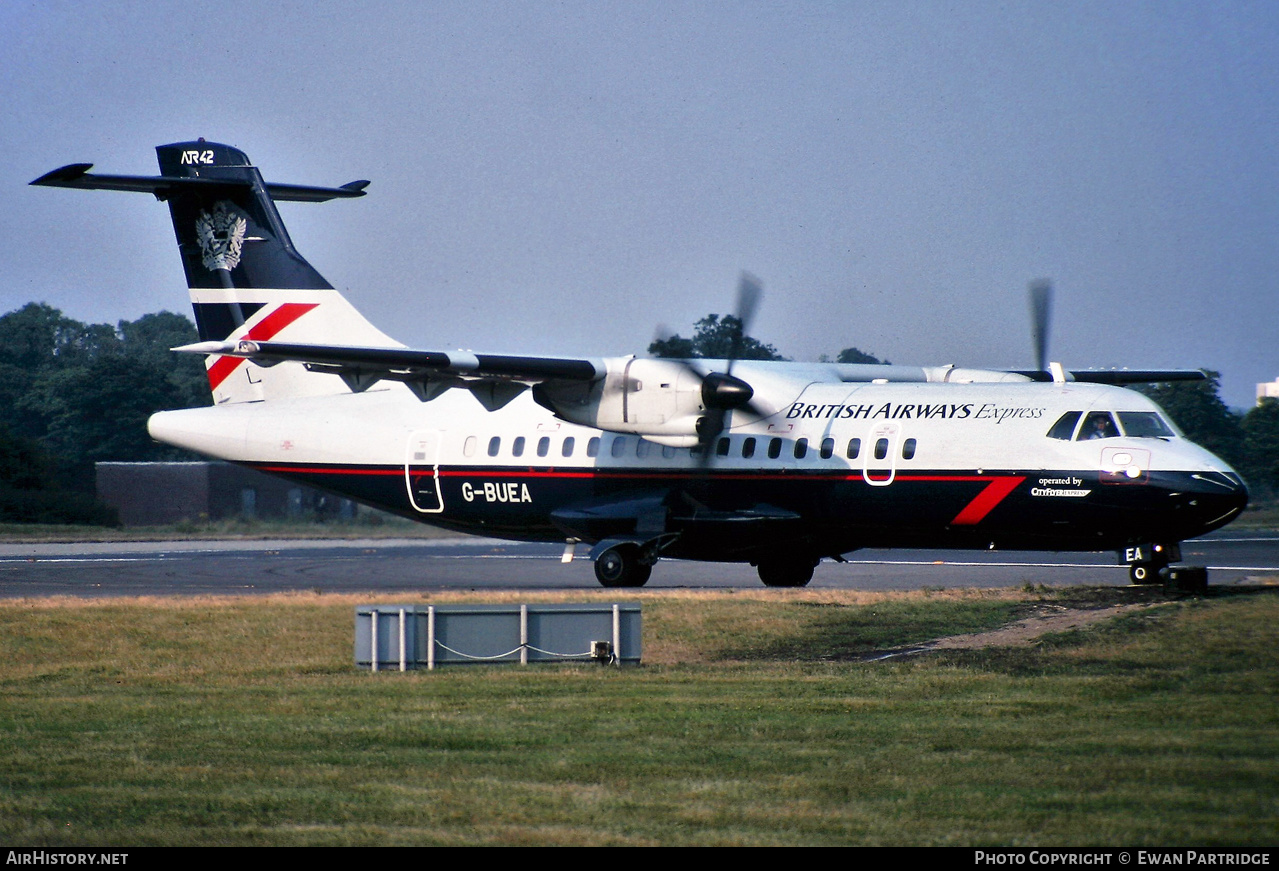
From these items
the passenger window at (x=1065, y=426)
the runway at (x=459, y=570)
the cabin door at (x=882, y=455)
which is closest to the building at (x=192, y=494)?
the runway at (x=459, y=570)

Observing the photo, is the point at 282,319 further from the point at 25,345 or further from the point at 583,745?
the point at 25,345

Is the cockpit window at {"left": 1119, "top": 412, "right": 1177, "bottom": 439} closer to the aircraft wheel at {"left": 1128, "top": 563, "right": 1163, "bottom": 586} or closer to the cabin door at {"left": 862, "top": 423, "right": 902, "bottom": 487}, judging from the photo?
the aircraft wheel at {"left": 1128, "top": 563, "right": 1163, "bottom": 586}

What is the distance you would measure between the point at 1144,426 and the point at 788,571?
6.75 m

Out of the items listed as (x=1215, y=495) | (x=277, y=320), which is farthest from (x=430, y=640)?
(x=277, y=320)

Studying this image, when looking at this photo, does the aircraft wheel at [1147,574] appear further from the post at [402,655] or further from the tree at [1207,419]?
the tree at [1207,419]

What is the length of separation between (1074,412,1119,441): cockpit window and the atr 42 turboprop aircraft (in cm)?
2

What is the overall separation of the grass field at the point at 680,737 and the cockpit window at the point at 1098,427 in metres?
2.66

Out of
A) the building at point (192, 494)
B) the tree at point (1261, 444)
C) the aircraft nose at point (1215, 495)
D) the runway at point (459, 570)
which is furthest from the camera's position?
the tree at point (1261, 444)

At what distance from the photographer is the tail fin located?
25.4m

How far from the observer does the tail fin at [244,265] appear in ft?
83.4

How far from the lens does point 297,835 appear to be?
7438 mm

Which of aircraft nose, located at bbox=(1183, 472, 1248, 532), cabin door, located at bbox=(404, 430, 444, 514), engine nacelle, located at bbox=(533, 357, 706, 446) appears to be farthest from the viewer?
cabin door, located at bbox=(404, 430, 444, 514)

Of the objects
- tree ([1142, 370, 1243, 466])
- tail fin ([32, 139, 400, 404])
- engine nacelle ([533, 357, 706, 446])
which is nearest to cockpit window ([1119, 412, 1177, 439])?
engine nacelle ([533, 357, 706, 446])
